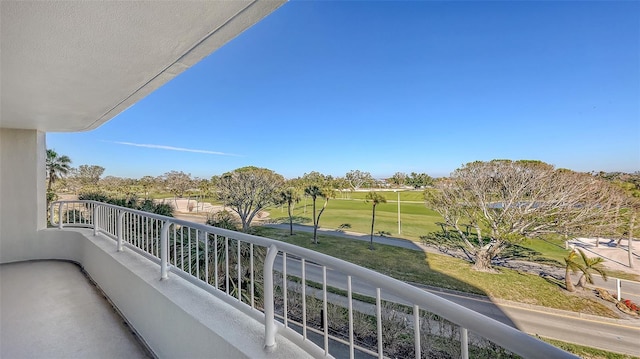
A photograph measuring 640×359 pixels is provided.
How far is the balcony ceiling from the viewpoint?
1.13 meters

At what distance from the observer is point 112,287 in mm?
2244

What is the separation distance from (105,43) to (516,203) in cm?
1584

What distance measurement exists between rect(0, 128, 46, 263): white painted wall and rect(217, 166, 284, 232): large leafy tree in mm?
14209

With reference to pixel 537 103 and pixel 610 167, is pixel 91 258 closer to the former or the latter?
pixel 610 167

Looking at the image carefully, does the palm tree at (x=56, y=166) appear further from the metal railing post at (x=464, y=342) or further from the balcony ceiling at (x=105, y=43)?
the metal railing post at (x=464, y=342)

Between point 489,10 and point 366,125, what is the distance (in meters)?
13.0

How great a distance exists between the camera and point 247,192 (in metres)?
17.8

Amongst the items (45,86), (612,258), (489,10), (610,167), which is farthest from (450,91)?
(45,86)

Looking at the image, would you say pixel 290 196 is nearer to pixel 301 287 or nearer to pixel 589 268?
pixel 589 268

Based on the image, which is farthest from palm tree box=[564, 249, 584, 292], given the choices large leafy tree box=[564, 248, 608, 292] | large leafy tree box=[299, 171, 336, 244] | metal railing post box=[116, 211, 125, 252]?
metal railing post box=[116, 211, 125, 252]

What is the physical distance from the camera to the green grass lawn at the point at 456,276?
9.72 metres

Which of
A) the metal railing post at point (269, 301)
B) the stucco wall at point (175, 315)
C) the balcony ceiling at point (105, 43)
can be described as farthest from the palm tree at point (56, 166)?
the metal railing post at point (269, 301)

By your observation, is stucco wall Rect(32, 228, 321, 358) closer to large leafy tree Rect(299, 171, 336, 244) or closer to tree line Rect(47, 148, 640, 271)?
tree line Rect(47, 148, 640, 271)

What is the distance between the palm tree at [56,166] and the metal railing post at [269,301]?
13963 millimetres
